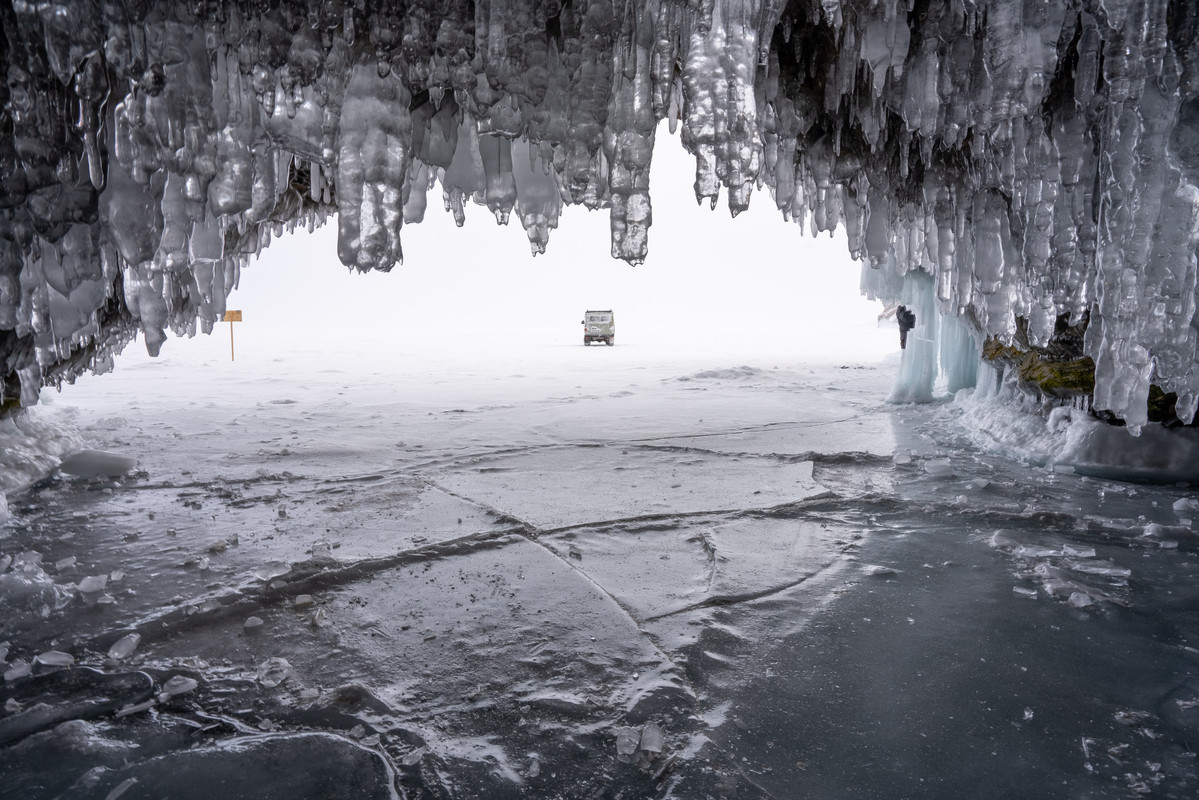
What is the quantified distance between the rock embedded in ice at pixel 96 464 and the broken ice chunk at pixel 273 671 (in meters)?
3.67

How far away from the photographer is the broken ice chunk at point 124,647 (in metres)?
2.42

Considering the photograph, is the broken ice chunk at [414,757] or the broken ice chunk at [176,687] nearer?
the broken ice chunk at [414,757]

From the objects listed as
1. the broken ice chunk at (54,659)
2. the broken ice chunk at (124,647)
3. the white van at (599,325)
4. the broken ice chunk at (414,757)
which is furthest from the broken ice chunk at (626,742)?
the white van at (599,325)

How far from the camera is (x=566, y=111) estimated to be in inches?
142

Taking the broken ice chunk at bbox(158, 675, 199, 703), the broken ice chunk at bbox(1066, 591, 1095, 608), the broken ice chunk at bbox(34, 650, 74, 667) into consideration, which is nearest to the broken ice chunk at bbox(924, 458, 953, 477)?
the broken ice chunk at bbox(1066, 591, 1095, 608)

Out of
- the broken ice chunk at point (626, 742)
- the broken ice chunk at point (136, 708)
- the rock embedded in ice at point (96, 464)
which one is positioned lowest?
the broken ice chunk at point (136, 708)

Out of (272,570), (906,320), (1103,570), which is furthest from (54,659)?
(906,320)

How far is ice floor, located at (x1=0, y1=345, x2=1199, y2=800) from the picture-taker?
6.11ft

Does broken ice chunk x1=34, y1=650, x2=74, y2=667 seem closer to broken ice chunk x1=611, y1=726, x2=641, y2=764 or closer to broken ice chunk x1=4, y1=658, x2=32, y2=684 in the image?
broken ice chunk x1=4, y1=658, x2=32, y2=684

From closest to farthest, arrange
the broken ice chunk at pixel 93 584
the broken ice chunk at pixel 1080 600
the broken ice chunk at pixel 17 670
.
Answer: the broken ice chunk at pixel 17 670 < the broken ice chunk at pixel 1080 600 < the broken ice chunk at pixel 93 584

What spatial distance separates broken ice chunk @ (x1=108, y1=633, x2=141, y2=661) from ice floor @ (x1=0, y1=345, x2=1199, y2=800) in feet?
0.04

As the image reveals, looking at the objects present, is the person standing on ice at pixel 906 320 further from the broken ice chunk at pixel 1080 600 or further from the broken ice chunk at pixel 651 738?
the broken ice chunk at pixel 651 738

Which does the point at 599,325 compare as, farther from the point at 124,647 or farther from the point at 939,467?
the point at 124,647

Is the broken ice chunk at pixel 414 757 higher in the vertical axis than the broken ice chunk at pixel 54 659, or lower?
lower
